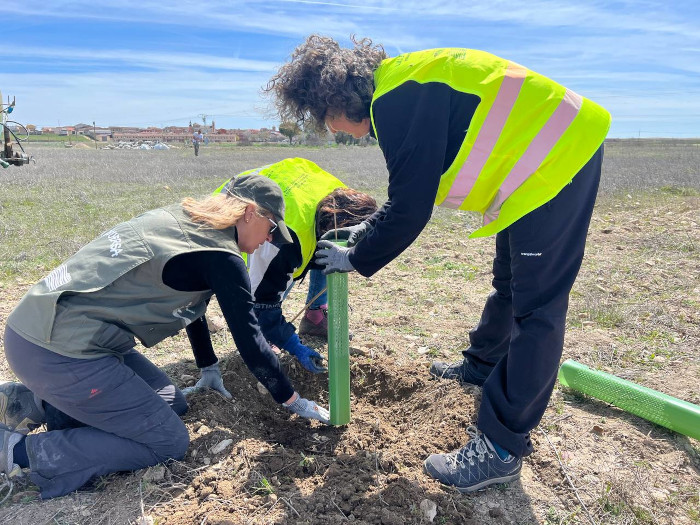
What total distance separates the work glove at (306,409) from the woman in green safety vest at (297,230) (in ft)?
1.84

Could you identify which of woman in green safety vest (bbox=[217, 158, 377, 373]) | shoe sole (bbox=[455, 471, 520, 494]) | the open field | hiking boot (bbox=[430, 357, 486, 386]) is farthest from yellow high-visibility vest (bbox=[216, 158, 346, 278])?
shoe sole (bbox=[455, 471, 520, 494])

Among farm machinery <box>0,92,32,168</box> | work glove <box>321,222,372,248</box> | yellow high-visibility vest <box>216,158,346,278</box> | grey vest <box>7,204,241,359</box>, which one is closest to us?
grey vest <box>7,204,241,359</box>

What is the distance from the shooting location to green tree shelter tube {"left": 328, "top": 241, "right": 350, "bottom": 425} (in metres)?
2.38

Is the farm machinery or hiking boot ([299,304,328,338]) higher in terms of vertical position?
the farm machinery

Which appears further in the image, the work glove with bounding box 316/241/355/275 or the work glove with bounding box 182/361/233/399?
the work glove with bounding box 182/361/233/399

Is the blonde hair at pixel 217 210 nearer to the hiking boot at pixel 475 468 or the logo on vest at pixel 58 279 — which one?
the logo on vest at pixel 58 279

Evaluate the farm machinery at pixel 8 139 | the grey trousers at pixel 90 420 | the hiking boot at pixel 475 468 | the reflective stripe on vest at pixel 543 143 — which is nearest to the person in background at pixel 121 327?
the grey trousers at pixel 90 420

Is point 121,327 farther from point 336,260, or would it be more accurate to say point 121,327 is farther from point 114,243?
point 336,260

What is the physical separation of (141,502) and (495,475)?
133cm

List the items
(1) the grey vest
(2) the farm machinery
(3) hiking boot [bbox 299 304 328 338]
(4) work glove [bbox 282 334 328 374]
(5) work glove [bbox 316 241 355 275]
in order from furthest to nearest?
(2) the farm machinery, (3) hiking boot [bbox 299 304 328 338], (4) work glove [bbox 282 334 328 374], (5) work glove [bbox 316 241 355 275], (1) the grey vest

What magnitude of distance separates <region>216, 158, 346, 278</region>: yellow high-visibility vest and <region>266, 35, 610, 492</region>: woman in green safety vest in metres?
0.68

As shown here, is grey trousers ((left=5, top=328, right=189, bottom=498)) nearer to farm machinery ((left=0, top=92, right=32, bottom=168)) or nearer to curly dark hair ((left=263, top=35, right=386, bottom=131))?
curly dark hair ((left=263, top=35, right=386, bottom=131))

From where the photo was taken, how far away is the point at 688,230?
6980 millimetres

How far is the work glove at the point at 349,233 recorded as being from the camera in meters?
2.48
